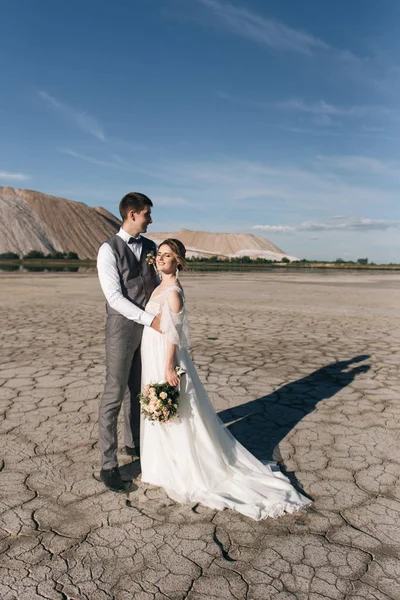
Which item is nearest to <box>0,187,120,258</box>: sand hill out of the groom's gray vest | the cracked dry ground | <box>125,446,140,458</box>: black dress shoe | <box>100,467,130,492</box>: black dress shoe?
the cracked dry ground

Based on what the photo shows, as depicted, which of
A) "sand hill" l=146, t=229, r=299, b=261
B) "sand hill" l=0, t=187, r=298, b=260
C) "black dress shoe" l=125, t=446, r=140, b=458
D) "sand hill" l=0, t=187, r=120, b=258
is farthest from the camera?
"sand hill" l=146, t=229, r=299, b=261

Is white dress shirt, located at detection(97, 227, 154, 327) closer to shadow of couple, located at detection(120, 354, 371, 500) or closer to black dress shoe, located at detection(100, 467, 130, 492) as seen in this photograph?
black dress shoe, located at detection(100, 467, 130, 492)

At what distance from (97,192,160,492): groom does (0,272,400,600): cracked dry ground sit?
0.28 m

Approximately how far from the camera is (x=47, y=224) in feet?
333

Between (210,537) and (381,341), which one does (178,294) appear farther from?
(381,341)

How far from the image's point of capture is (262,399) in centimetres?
470

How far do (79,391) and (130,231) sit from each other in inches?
102

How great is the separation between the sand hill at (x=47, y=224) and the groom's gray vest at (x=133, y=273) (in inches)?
3441

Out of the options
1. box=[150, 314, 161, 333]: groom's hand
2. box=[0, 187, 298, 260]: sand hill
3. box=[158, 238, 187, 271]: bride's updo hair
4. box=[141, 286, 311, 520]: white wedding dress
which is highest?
box=[0, 187, 298, 260]: sand hill

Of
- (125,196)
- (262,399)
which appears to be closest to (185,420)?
(125,196)

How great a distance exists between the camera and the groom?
275cm

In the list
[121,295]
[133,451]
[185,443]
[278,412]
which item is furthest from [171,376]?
[278,412]

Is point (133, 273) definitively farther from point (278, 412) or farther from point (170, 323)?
point (278, 412)

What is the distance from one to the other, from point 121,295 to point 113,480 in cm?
114
